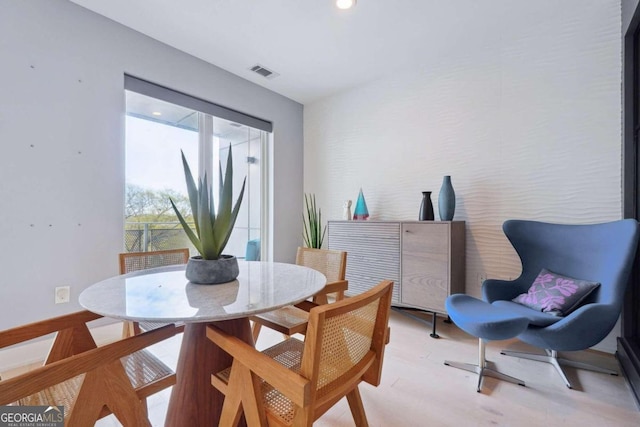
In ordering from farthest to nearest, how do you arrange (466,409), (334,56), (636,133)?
(334,56)
(636,133)
(466,409)

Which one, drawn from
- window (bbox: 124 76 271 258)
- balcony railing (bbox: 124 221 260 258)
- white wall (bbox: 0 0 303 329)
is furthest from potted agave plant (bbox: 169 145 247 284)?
window (bbox: 124 76 271 258)

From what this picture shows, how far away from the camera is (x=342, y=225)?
2.99 meters

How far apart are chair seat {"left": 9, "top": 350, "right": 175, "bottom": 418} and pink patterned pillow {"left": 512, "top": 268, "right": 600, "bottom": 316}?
214 centimetres

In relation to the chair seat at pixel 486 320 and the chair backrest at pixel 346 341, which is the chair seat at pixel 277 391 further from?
the chair seat at pixel 486 320

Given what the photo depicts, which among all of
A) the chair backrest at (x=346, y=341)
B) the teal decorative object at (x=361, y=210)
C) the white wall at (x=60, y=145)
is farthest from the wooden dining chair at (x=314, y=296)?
the white wall at (x=60, y=145)

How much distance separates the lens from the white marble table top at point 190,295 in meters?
0.90

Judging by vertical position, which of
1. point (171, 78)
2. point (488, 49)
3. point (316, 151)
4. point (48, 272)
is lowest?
point (48, 272)

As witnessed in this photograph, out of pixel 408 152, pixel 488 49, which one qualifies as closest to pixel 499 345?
pixel 408 152

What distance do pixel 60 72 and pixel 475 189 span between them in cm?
348

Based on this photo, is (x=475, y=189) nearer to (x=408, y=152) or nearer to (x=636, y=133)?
(x=408, y=152)

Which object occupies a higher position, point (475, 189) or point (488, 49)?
point (488, 49)

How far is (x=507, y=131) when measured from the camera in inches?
94.0

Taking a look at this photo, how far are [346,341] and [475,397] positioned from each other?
118 cm

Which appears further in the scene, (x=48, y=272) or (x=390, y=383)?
(x=48, y=272)
